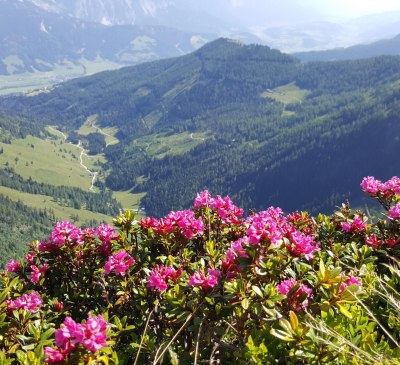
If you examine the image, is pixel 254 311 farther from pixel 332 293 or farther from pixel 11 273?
pixel 11 273

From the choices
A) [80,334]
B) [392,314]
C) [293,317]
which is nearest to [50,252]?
[80,334]

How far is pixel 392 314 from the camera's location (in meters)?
6.48

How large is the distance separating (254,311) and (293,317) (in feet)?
3.08

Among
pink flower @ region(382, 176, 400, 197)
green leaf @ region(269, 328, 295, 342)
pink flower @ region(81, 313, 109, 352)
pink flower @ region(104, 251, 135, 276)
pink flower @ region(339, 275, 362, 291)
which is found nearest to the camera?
green leaf @ region(269, 328, 295, 342)

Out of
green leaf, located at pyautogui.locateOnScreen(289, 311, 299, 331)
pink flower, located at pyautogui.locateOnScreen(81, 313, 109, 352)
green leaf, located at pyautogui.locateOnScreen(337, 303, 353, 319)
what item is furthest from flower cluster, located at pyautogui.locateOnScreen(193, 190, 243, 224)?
pink flower, located at pyautogui.locateOnScreen(81, 313, 109, 352)

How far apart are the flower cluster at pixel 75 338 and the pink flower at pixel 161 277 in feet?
6.47

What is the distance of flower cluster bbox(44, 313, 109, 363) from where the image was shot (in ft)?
16.6

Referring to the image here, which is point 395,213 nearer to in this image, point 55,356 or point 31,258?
point 55,356

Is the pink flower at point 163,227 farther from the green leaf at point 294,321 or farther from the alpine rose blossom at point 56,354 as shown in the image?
the green leaf at point 294,321

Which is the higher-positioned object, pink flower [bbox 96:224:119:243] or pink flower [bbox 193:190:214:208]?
pink flower [bbox 193:190:214:208]

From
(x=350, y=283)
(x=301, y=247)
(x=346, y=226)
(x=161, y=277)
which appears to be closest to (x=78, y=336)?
(x=161, y=277)

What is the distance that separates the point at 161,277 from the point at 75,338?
230 centimetres

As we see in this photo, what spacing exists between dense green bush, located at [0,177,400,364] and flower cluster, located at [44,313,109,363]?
1 centimetres

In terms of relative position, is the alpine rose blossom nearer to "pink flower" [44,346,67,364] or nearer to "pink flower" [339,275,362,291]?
"pink flower" [44,346,67,364]
